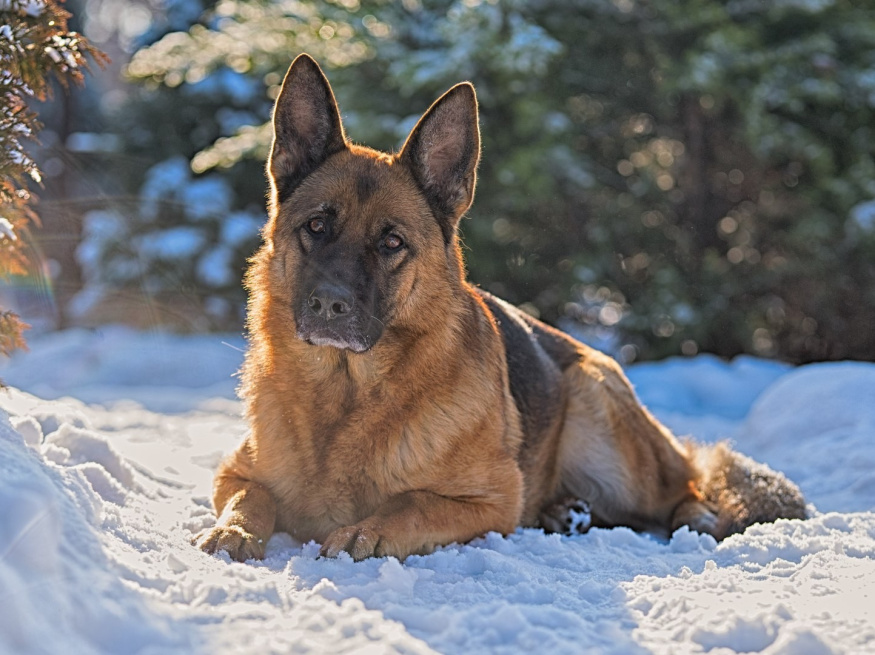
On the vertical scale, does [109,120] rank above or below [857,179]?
below

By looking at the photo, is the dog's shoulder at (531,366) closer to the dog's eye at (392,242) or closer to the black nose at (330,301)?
the dog's eye at (392,242)

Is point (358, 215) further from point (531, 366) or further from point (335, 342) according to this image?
point (531, 366)

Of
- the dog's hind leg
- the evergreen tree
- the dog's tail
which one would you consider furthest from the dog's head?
the dog's tail

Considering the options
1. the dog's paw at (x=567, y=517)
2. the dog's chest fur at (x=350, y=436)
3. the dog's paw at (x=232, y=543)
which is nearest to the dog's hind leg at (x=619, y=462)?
the dog's paw at (x=567, y=517)

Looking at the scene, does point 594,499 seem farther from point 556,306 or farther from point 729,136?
point 729,136

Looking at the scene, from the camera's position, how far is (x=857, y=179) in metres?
8.57

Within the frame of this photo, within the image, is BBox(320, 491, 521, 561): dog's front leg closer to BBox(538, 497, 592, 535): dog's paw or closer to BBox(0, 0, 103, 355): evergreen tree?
BBox(538, 497, 592, 535): dog's paw

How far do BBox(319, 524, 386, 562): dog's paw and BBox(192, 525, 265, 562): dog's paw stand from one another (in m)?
0.25

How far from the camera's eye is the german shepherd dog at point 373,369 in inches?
134

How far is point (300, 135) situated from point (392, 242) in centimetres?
73

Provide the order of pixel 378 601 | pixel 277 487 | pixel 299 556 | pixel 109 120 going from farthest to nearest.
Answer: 1. pixel 109 120
2. pixel 277 487
3. pixel 299 556
4. pixel 378 601

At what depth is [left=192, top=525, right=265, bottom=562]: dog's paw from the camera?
3.06 m

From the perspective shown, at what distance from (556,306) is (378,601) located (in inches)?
302

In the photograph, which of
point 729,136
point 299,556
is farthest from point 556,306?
point 299,556
